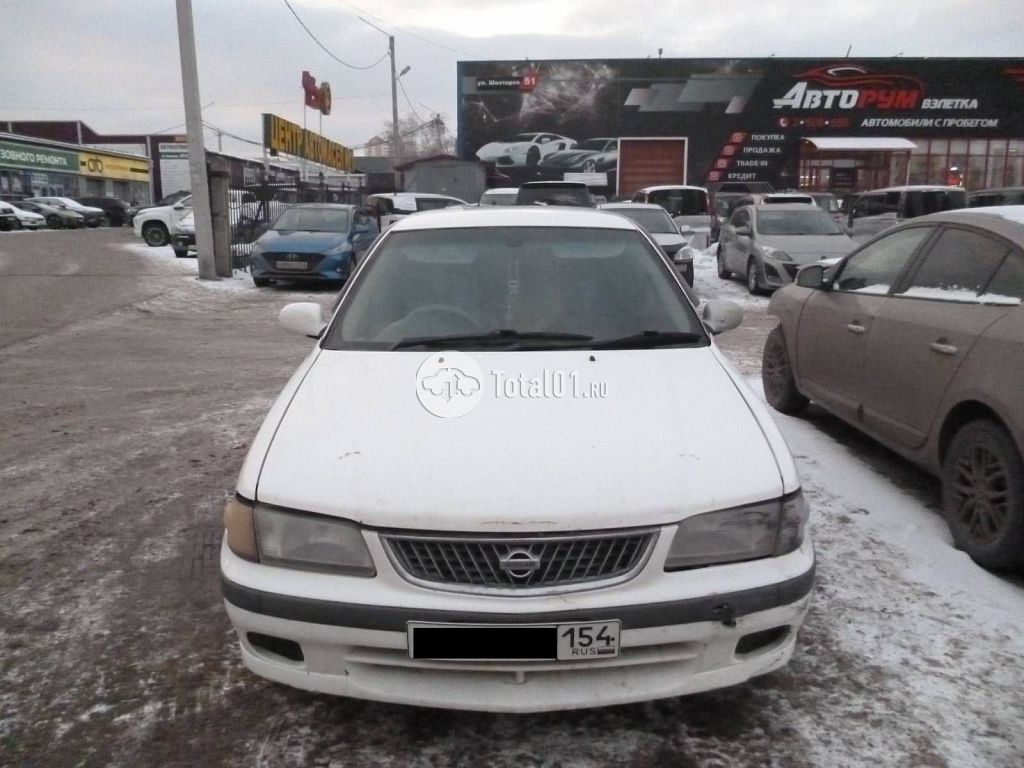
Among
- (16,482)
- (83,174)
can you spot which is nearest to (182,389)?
(16,482)

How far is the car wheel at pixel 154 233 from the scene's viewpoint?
23828 millimetres

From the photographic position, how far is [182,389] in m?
6.94

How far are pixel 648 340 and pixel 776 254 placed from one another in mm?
10806

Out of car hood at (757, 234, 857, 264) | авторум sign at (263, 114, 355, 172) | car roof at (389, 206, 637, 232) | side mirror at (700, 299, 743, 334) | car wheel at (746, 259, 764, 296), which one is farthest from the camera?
авторум sign at (263, 114, 355, 172)

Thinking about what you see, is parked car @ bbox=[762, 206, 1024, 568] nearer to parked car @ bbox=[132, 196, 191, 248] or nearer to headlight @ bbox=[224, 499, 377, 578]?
headlight @ bbox=[224, 499, 377, 578]

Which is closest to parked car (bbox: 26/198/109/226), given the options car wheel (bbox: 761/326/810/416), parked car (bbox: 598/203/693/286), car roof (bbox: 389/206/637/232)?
parked car (bbox: 598/203/693/286)

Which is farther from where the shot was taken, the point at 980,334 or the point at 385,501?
the point at 980,334

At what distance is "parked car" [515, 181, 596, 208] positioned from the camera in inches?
611

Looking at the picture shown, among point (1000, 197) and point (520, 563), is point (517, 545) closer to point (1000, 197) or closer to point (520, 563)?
point (520, 563)

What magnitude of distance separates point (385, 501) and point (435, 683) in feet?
1.67

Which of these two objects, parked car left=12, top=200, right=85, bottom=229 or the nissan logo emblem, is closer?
the nissan logo emblem

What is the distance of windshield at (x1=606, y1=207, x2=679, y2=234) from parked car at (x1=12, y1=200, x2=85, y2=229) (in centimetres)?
3194

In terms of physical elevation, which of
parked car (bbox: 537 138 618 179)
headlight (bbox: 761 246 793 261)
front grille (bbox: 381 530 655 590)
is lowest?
front grille (bbox: 381 530 655 590)

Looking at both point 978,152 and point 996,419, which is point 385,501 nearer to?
point 996,419
